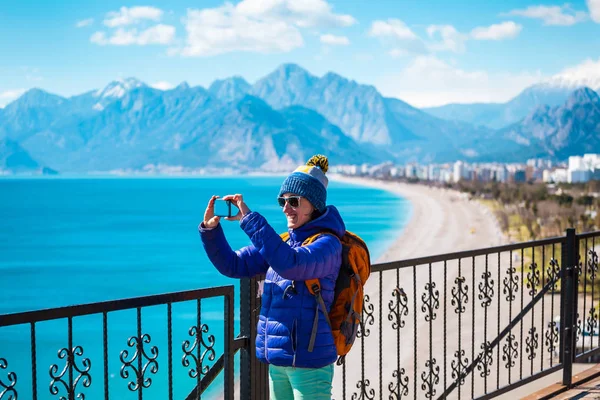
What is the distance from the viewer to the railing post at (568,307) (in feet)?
16.2

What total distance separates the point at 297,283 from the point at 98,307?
30.3 inches

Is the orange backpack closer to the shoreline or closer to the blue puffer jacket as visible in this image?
the blue puffer jacket

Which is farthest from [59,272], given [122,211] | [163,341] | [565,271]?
[122,211]

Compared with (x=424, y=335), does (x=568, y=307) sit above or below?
above

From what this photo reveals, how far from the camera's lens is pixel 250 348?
3.21m

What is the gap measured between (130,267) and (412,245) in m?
19.7

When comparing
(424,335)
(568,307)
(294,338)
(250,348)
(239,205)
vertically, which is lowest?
(424,335)

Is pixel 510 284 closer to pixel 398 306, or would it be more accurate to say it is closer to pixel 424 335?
pixel 398 306

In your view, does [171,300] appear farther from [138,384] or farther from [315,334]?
[315,334]

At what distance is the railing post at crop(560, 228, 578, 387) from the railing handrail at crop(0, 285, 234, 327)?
2.90 metres

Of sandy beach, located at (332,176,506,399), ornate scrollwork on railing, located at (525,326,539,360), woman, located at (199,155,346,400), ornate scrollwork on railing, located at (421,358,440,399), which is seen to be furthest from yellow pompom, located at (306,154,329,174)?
ornate scrollwork on railing, located at (525,326,539,360)

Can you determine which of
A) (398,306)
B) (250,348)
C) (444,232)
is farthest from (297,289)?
(444,232)

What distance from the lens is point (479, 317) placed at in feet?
67.5

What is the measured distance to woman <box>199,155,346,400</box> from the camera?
7.92 feet
